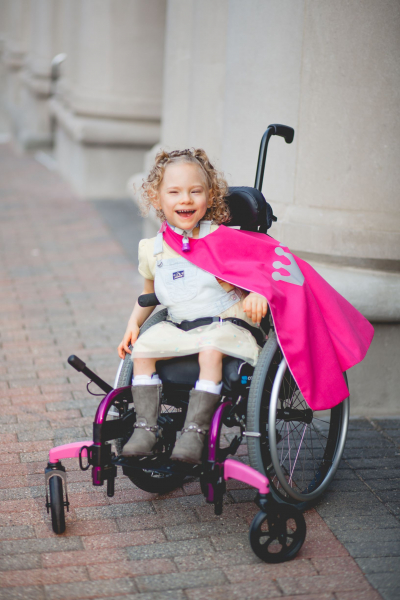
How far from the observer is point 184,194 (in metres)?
3.04

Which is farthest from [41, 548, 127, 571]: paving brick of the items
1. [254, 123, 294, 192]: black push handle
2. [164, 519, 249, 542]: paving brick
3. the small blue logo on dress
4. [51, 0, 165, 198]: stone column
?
[51, 0, 165, 198]: stone column

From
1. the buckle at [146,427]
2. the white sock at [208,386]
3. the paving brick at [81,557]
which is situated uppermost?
the white sock at [208,386]

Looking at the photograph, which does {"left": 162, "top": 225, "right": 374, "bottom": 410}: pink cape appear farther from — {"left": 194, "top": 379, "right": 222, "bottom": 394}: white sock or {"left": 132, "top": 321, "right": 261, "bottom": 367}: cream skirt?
{"left": 194, "top": 379, "right": 222, "bottom": 394}: white sock

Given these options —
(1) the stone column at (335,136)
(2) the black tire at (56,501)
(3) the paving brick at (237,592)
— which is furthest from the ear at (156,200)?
(3) the paving brick at (237,592)

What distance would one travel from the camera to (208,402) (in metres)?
2.83

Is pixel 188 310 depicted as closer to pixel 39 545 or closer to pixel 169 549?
pixel 169 549

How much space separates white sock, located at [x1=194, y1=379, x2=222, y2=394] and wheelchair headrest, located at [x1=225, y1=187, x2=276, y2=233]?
0.75m

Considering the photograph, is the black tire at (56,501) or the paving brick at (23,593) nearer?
the paving brick at (23,593)

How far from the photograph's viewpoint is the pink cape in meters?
2.91

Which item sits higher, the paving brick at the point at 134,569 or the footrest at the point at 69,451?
the footrest at the point at 69,451

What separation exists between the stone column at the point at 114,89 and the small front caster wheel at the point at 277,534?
8.12 m

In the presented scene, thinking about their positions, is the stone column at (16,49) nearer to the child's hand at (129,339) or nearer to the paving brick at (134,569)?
the child's hand at (129,339)

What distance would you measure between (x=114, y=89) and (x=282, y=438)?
7.80 metres

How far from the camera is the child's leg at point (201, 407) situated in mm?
2752
